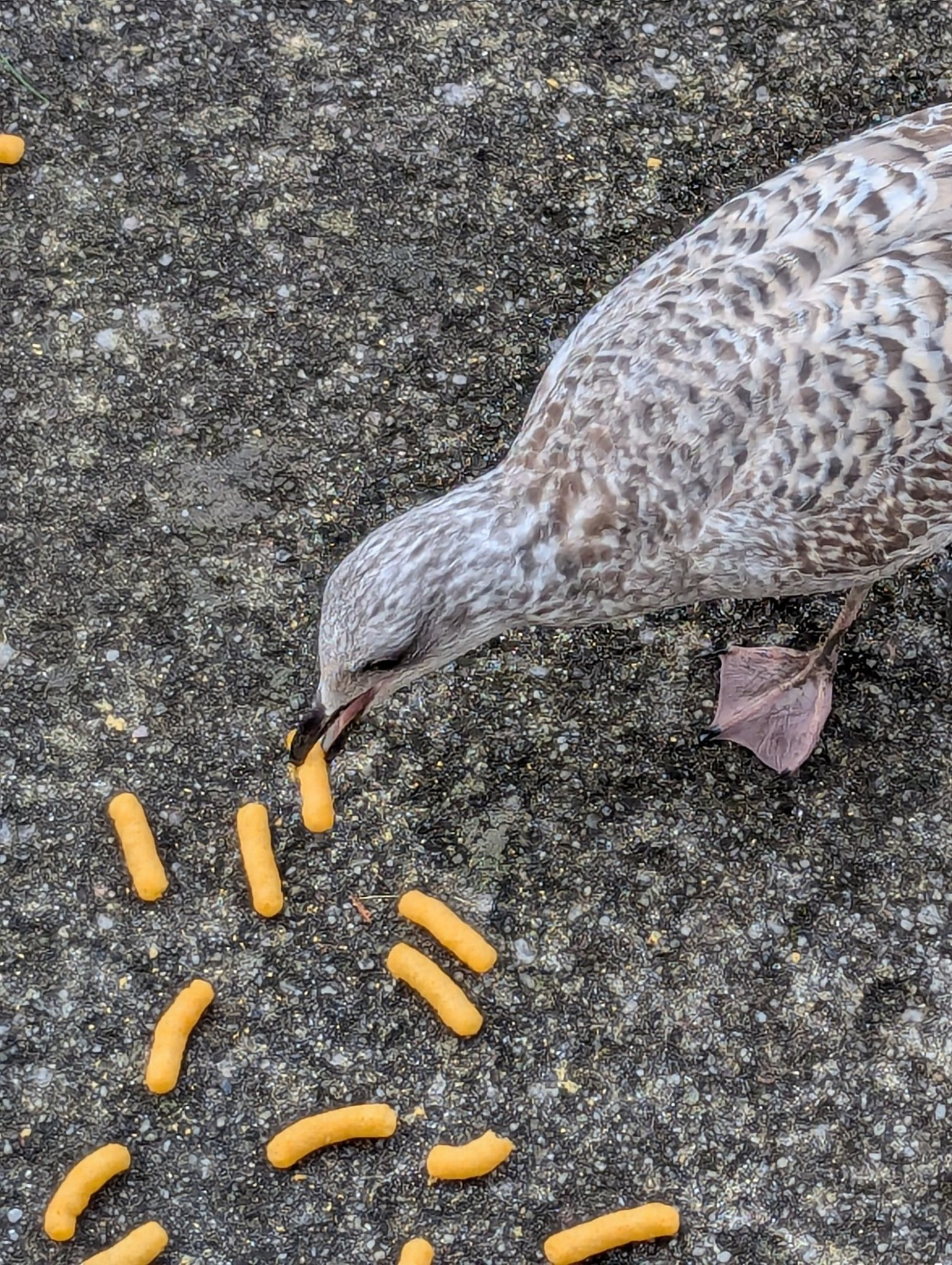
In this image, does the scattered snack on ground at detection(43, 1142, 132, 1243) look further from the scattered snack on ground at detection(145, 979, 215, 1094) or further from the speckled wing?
the speckled wing

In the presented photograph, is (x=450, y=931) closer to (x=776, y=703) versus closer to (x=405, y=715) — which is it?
(x=405, y=715)

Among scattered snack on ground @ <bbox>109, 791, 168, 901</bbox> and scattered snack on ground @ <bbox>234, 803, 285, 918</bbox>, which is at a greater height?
scattered snack on ground @ <bbox>109, 791, 168, 901</bbox>

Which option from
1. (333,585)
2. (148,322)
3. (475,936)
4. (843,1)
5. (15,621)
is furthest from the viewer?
(843,1)

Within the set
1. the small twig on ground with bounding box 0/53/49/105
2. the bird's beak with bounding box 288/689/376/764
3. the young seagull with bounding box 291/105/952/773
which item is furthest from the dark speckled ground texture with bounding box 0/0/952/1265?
the young seagull with bounding box 291/105/952/773

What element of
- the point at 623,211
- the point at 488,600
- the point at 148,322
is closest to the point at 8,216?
the point at 148,322

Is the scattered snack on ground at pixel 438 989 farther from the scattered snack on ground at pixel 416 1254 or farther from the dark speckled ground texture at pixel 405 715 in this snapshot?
the scattered snack on ground at pixel 416 1254

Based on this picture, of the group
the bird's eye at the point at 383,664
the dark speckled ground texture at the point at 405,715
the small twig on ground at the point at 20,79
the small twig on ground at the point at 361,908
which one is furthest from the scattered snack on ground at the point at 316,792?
the small twig on ground at the point at 20,79

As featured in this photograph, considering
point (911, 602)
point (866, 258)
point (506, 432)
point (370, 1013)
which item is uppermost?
point (866, 258)

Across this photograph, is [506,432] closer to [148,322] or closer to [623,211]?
[623,211]
